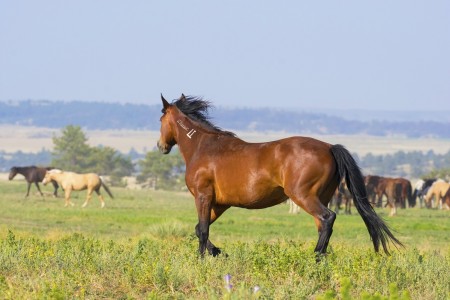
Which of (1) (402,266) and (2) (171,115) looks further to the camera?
(2) (171,115)

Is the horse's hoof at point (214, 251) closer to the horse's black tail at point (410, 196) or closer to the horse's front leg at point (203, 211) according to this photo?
the horse's front leg at point (203, 211)

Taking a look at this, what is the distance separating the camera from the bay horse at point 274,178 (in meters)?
11.6

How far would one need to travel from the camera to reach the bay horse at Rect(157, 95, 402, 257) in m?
11.6

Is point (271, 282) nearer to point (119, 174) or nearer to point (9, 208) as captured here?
point (9, 208)

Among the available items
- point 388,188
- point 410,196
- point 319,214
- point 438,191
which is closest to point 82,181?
point 388,188

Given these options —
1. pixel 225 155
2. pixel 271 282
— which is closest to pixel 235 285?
pixel 271 282

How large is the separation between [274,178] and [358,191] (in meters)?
1.05

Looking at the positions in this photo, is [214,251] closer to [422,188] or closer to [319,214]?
[319,214]

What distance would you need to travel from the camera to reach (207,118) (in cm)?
1366

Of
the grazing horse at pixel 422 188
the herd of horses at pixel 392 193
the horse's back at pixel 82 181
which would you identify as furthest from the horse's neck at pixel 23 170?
the grazing horse at pixel 422 188

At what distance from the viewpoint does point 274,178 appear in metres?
11.9

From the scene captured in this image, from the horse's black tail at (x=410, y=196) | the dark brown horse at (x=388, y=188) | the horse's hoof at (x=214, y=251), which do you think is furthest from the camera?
the horse's black tail at (x=410, y=196)

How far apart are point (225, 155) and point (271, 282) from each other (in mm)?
2644

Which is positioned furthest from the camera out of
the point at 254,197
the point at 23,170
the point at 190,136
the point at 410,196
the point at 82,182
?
the point at 23,170
